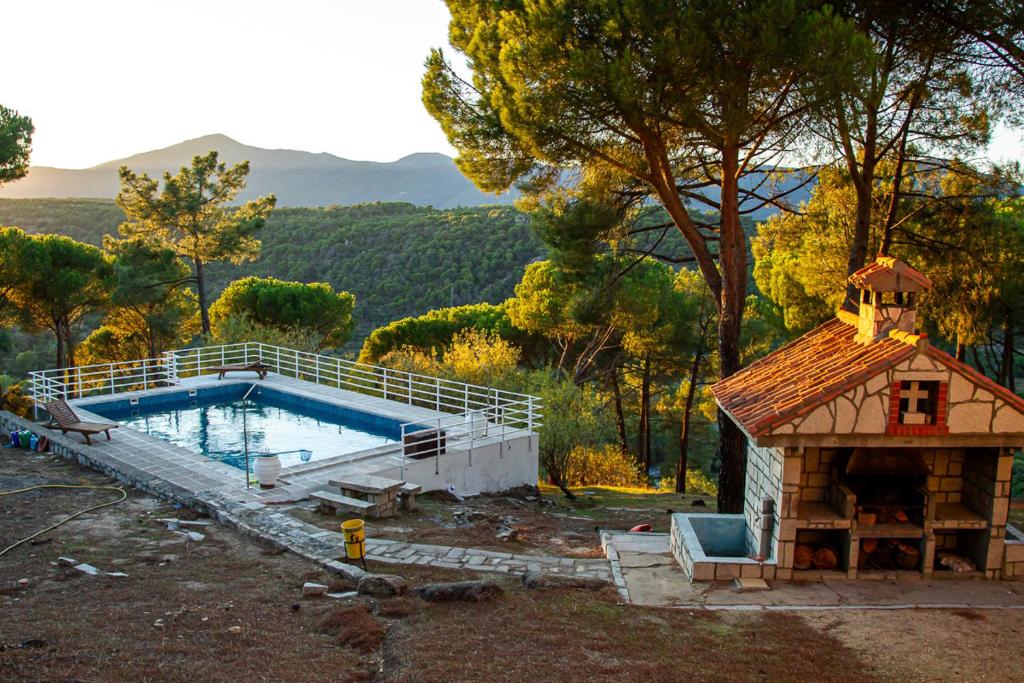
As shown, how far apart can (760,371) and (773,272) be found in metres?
15.7

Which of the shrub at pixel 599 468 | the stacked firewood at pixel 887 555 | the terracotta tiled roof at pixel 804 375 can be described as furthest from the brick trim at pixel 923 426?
the shrub at pixel 599 468

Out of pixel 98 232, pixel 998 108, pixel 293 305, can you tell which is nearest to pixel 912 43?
pixel 998 108

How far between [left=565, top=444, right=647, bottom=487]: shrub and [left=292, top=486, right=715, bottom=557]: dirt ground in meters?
5.17

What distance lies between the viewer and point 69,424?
15.5 m

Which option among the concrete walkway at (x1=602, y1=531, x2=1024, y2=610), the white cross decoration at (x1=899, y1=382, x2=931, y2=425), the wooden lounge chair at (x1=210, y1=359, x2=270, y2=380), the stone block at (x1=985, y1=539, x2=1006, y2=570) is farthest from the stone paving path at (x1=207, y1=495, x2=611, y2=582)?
the wooden lounge chair at (x1=210, y1=359, x2=270, y2=380)

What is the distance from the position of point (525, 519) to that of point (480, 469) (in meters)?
2.89

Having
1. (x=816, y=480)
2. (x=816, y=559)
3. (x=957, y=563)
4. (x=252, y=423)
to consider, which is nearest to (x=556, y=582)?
(x=816, y=559)

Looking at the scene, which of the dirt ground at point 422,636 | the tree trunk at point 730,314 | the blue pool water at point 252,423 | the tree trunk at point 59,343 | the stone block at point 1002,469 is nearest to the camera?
the dirt ground at point 422,636

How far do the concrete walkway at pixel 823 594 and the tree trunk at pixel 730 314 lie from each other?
4038 mm

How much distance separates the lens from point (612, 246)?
15.5 m

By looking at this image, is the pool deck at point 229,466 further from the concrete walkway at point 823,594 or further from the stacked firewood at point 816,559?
the stacked firewood at point 816,559

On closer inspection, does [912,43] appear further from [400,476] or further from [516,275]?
[516,275]

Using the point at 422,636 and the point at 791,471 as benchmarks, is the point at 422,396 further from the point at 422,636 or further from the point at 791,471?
the point at 422,636

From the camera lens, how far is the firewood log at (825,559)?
27.3 feet
